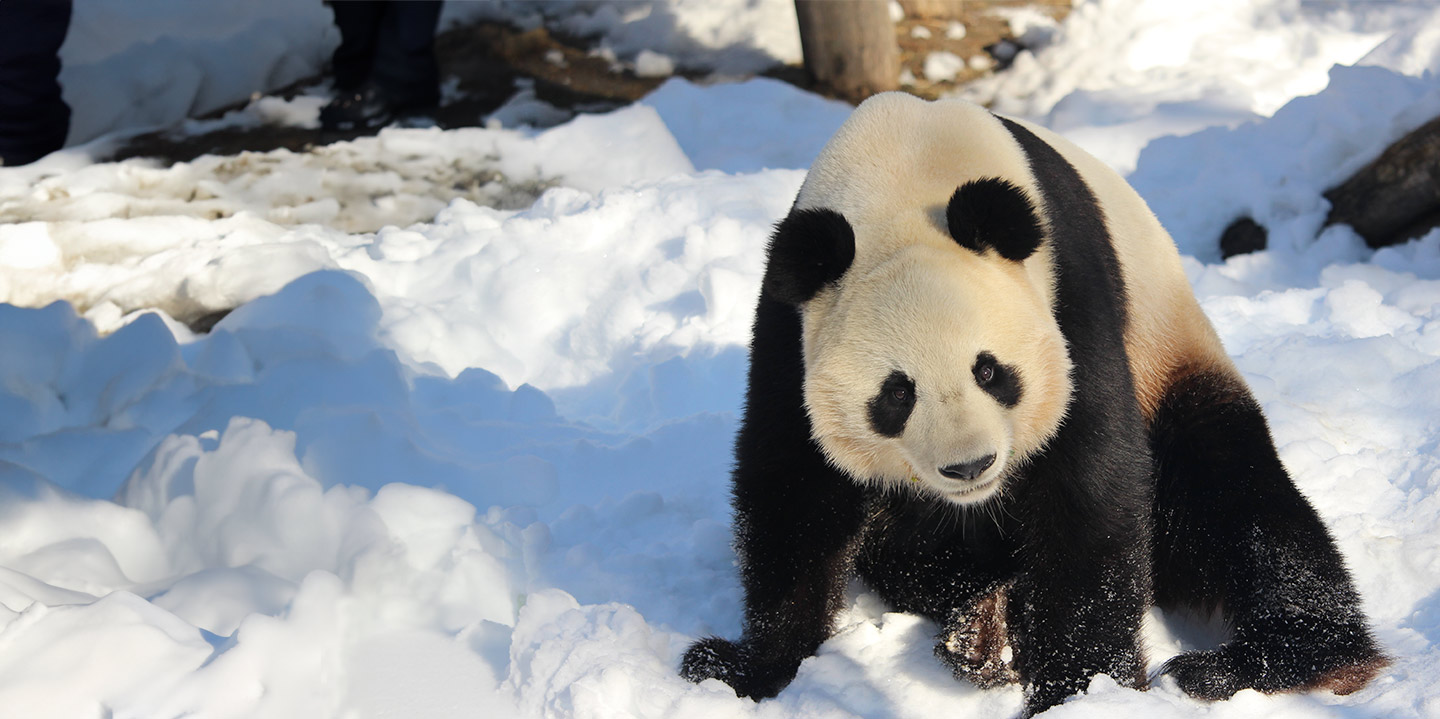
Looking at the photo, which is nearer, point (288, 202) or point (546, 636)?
point (546, 636)

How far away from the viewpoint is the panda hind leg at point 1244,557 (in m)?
2.66

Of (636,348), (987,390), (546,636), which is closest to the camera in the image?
(987,390)

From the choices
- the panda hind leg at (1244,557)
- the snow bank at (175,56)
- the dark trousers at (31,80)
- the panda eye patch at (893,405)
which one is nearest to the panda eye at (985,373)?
the panda eye patch at (893,405)

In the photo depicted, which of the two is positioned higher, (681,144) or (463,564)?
(463,564)

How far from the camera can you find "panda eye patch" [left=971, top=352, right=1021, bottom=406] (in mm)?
2275

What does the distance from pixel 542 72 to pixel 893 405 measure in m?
5.99

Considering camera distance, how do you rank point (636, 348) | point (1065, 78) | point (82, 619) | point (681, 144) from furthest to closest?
1. point (1065, 78)
2. point (681, 144)
3. point (636, 348)
4. point (82, 619)

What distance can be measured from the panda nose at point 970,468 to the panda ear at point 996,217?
0.43 metres

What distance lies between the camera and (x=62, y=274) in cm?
489

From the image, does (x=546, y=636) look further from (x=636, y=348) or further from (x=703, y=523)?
(x=636, y=348)

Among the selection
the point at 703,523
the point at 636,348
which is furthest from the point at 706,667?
the point at 636,348

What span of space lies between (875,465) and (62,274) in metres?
3.94

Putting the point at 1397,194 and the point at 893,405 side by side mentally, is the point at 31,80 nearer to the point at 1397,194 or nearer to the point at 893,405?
the point at 893,405

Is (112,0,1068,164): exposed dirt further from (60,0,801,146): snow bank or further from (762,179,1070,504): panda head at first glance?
(762,179,1070,504): panda head
